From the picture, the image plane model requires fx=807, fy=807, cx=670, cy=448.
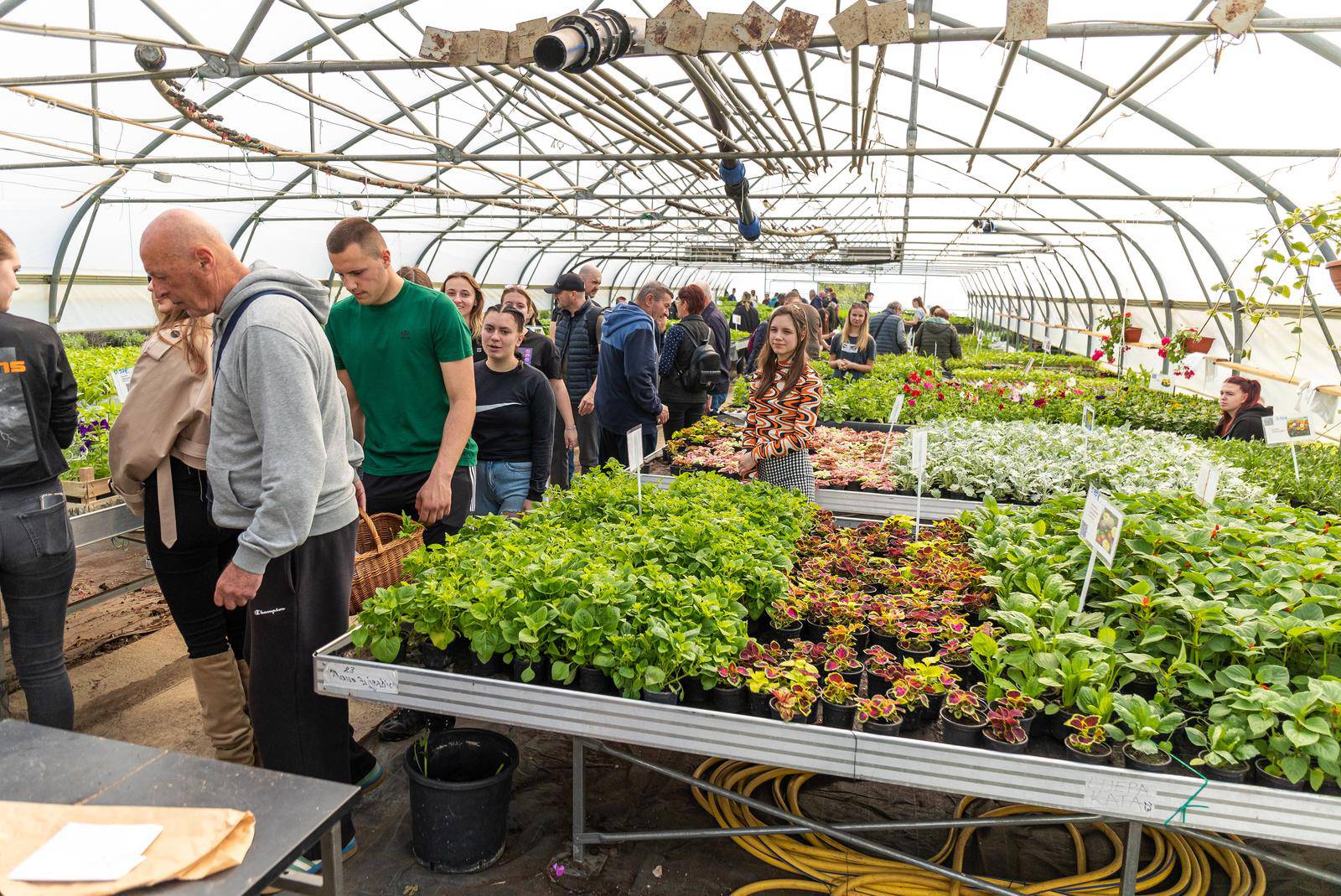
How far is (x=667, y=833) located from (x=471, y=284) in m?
3.04

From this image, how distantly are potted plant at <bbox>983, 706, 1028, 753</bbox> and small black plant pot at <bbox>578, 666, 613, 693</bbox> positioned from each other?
1013mm

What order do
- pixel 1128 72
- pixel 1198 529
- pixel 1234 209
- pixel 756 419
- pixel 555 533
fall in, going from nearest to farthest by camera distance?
1. pixel 1198 529
2. pixel 555 533
3. pixel 756 419
4. pixel 1128 72
5. pixel 1234 209

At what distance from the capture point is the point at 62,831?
1304 millimetres

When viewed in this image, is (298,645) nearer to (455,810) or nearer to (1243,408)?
(455,810)

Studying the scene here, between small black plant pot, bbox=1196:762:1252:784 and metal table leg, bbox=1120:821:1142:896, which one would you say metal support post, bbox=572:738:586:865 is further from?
small black plant pot, bbox=1196:762:1252:784

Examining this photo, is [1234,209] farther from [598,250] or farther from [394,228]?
[598,250]

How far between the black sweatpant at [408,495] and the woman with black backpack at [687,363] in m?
2.51

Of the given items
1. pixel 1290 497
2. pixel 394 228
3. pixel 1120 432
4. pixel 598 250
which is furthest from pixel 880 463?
pixel 598 250

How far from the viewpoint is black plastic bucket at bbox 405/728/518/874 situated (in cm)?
244

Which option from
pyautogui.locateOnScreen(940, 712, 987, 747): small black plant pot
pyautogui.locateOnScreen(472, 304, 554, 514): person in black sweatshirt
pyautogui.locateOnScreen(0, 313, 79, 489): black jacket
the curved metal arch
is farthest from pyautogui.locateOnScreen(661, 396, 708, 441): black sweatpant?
pyautogui.locateOnScreen(940, 712, 987, 747): small black plant pot

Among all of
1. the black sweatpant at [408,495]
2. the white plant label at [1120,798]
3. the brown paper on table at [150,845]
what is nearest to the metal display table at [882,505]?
the black sweatpant at [408,495]

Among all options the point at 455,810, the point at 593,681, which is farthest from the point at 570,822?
the point at 593,681

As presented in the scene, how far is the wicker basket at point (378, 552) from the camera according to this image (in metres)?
2.81

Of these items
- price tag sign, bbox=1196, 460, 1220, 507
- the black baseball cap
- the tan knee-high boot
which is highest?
the black baseball cap
